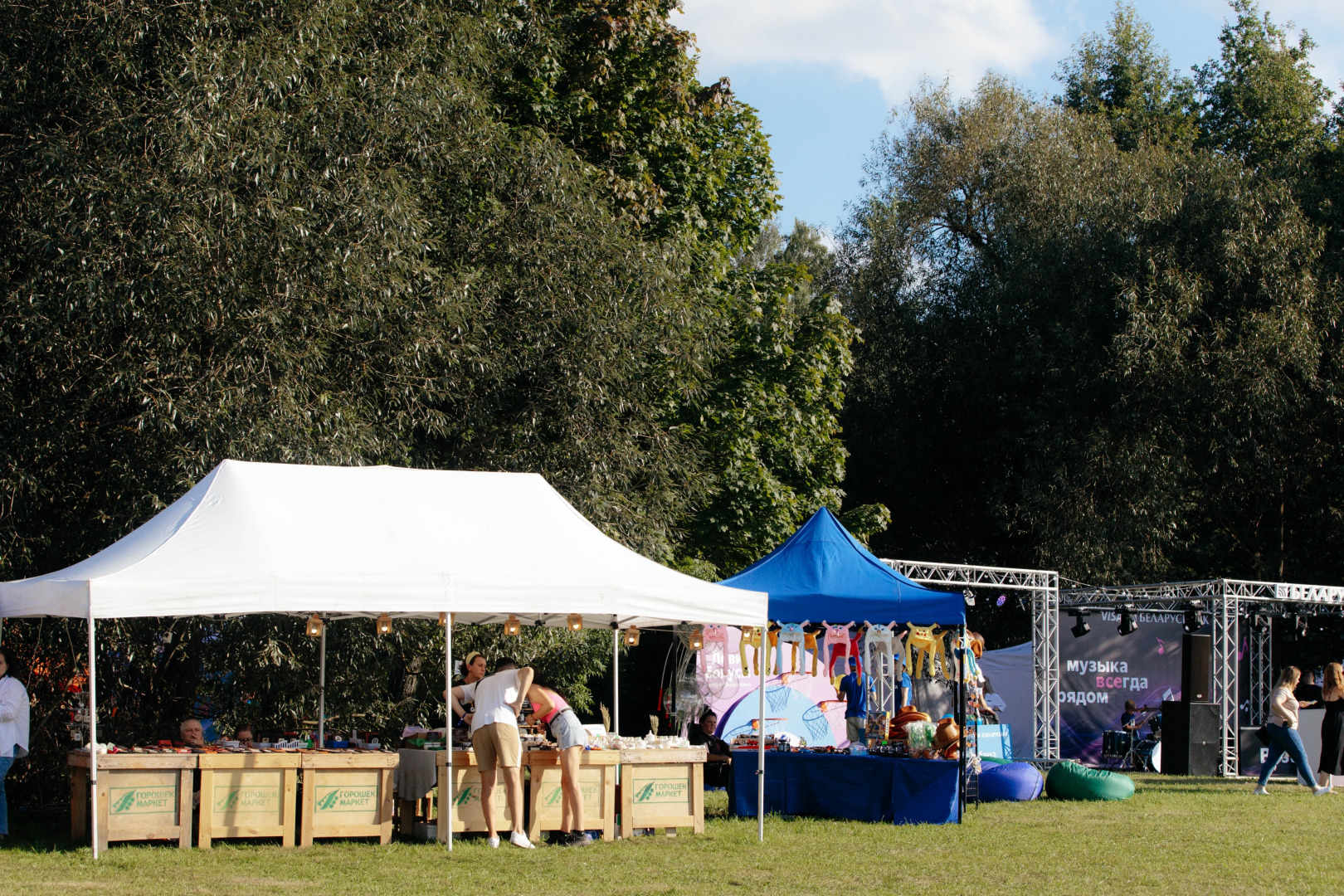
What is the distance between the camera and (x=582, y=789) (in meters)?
9.38

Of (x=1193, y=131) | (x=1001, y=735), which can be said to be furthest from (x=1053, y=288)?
(x=1001, y=735)

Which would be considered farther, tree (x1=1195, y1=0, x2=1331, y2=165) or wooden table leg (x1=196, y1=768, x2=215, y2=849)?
tree (x1=1195, y1=0, x2=1331, y2=165)

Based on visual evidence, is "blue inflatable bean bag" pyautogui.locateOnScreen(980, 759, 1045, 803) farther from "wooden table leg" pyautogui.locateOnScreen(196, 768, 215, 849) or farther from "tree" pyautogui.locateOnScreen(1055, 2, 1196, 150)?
"tree" pyautogui.locateOnScreen(1055, 2, 1196, 150)

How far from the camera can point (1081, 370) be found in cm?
2328

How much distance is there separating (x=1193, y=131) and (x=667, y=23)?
14923 millimetres

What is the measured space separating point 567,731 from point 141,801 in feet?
9.32

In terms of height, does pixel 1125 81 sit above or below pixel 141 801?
above

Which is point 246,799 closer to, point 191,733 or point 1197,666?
point 191,733

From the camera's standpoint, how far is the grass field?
7266 millimetres

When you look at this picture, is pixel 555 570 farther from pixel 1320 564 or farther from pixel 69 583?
pixel 1320 564

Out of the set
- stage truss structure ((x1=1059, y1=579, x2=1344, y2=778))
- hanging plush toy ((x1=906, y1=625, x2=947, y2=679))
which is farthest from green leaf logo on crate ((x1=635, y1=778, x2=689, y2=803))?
stage truss structure ((x1=1059, y1=579, x2=1344, y2=778))

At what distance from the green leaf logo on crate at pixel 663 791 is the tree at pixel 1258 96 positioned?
883 inches

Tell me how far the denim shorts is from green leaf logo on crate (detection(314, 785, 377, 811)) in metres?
1.32

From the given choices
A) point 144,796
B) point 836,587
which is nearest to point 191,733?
point 144,796
